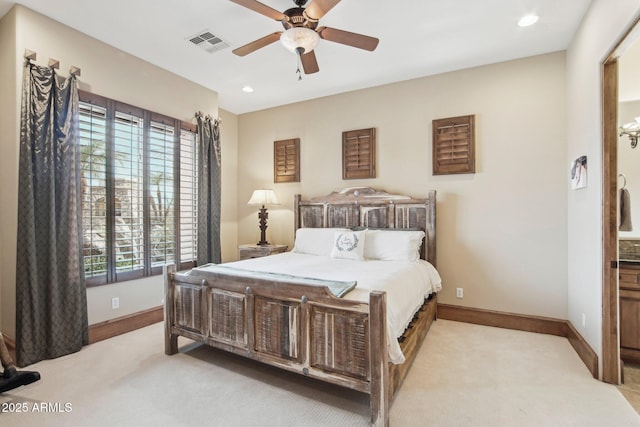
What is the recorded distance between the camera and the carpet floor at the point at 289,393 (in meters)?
1.96

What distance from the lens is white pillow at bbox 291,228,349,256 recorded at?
403 centimetres

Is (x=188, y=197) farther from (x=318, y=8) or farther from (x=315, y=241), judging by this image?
(x=318, y=8)

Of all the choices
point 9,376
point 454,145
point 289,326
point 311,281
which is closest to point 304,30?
point 311,281

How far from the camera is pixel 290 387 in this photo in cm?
233

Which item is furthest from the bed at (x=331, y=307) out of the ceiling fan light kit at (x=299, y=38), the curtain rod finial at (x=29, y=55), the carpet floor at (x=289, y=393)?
the curtain rod finial at (x=29, y=55)

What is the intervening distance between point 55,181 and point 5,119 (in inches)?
28.4

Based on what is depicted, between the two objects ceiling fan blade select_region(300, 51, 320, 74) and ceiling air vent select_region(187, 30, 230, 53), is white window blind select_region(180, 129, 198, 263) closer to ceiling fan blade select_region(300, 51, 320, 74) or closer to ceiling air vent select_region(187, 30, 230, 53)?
ceiling air vent select_region(187, 30, 230, 53)

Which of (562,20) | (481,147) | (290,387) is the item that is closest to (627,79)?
(562,20)

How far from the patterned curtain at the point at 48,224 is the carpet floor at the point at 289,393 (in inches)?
10.9

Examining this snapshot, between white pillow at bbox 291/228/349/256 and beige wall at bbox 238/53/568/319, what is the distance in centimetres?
79

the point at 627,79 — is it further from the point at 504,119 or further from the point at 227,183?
the point at 227,183

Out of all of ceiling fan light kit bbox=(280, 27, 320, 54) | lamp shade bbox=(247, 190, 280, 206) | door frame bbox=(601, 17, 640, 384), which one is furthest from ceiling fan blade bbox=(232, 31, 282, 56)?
door frame bbox=(601, 17, 640, 384)

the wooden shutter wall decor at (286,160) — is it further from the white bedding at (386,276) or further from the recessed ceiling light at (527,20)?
the recessed ceiling light at (527,20)

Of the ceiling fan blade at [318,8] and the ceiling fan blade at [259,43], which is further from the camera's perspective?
the ceiling fan blade at [259,43]
